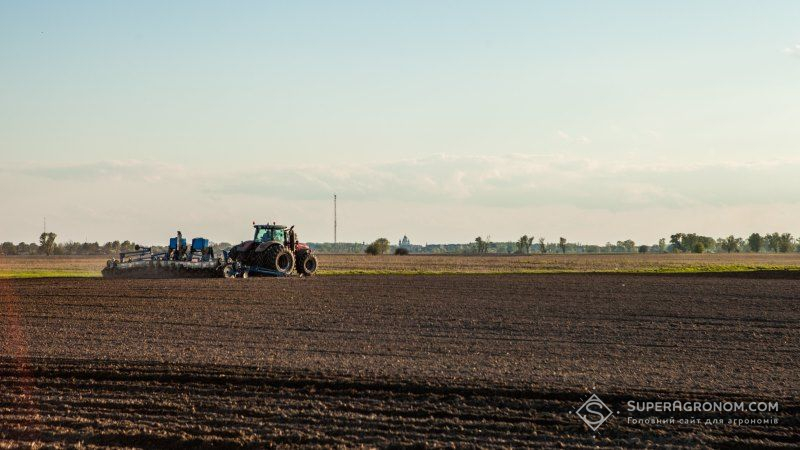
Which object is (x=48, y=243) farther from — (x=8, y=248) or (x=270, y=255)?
(x=270, y=255)

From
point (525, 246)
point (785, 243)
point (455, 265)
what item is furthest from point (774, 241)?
point (455, 265)

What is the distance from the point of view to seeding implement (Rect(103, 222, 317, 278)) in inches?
1318

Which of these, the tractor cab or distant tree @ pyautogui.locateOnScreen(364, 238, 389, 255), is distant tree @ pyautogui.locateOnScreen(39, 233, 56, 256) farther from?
the tractor cab

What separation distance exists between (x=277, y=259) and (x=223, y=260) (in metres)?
2.08

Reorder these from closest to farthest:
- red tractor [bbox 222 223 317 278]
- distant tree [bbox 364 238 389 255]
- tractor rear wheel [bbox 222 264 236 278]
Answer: tractor rear wheel [bbox 222 264 236 278] → red tractor [bbox 222 223 317 278] → distant tree [bbox 364 238 389 255]

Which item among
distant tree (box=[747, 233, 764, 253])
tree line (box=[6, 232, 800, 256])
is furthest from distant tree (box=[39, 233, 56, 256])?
distant tree (box=[747, 233, 764, 253])

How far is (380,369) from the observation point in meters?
12.6

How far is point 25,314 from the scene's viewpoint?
69.2ft

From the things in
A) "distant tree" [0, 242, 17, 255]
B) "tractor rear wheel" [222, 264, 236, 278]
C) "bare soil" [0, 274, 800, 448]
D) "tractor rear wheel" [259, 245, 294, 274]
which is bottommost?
"bare soil" [0, 274, 800, 448]

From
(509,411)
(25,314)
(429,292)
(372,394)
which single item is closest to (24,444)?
(372,394)

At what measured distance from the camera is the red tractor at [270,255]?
112 feet

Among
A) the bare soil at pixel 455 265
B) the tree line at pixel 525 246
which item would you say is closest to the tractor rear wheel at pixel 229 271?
the bare soil at pixel 455 265

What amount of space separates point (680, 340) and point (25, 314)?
48.5 feet

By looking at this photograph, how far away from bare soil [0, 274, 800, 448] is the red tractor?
8.99 metres
